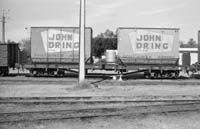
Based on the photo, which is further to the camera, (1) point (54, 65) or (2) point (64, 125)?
(1) point (54, 65)

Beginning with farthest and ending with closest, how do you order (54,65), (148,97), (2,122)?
(54,65) < (148,97) < (2,122)

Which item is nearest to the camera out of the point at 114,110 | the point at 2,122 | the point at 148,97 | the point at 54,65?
the point at 2,122

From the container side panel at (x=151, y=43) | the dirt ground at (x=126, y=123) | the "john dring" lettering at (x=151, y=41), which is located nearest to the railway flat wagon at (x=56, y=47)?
the container side panel at (x=151, y=43)

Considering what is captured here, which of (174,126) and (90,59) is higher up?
(90,59)

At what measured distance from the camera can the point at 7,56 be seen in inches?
757

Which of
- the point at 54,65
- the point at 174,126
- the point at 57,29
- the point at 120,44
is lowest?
the point at 174,126

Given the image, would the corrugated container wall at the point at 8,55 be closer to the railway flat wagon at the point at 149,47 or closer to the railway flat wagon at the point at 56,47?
the railway flat wagon at the point at 56,47

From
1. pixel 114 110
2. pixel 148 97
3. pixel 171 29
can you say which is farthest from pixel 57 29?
pixel 114 110

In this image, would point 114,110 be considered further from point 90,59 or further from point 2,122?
point 90,59

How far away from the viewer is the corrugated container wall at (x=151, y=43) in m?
18.4

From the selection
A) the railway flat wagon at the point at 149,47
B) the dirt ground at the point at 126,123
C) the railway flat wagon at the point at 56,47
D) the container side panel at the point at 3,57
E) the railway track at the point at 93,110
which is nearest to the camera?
the dirt ground at the point at 126,123

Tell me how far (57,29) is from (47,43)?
1.51 metres

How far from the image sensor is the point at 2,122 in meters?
5.98

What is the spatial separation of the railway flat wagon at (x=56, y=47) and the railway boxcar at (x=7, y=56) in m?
2.37
